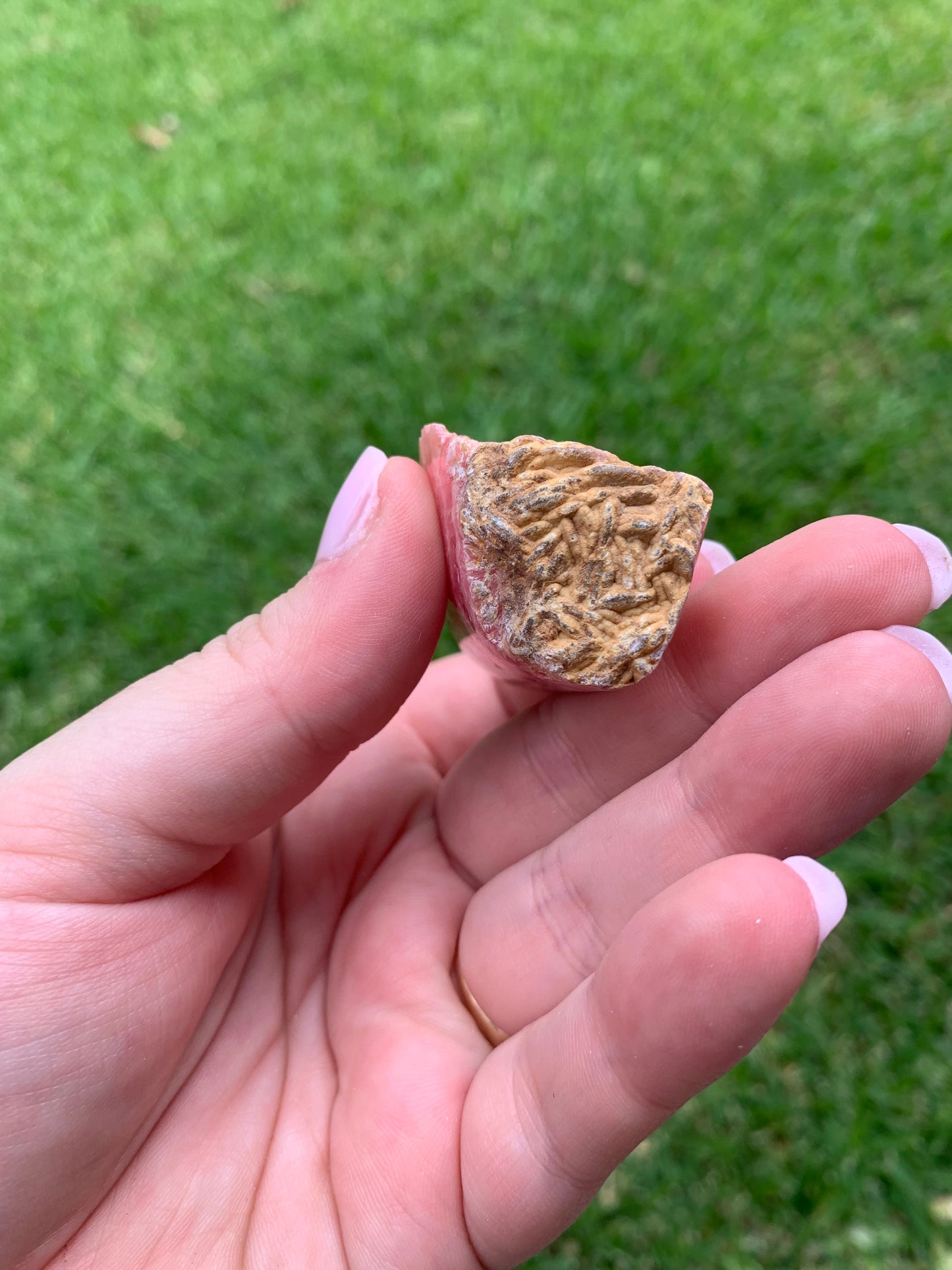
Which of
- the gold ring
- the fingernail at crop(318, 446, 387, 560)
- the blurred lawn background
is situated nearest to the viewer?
the fingernail at crop(318, 446, 387, 560)

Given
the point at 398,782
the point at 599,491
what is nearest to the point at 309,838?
the point at 398,782

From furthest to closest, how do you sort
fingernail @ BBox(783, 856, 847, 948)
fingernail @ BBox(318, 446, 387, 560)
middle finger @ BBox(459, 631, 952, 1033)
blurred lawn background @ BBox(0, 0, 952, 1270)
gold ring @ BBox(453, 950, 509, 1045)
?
blurred lawn background @ BBox(0, 0, 952, 1270) < gold ring @ BBox(453, 950, 509, 1045) < fingernail @ BBox(318, 446, 387, 560) < middle finger @ BBox(459, 631, 952, 1033) < fingernail @ BBox(783, 856, 847, 948)

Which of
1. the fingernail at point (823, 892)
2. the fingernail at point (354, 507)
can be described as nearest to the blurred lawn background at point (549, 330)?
the fingernail at point (823, 892)

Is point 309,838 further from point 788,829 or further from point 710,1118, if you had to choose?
point 710,1118

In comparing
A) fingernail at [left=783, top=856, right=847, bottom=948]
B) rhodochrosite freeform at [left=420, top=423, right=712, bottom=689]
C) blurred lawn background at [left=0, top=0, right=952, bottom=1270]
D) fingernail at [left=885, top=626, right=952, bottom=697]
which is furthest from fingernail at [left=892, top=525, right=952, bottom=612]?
blurred lawn background at [left=0, top=0, right=952, bottom=1270]

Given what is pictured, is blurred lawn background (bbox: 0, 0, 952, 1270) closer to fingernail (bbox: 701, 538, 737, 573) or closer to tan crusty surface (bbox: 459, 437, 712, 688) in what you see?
fingernail (bbox: 701, 538, 737, 573)

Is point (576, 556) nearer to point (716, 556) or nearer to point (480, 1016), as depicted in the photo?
point (716, 556)

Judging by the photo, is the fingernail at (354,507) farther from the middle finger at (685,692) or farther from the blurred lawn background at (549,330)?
the blurred lawn background at (549,330)
